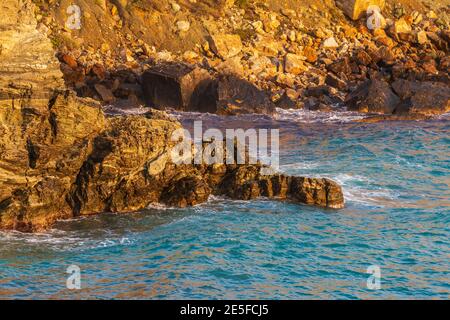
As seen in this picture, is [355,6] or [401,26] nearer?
[401,26]

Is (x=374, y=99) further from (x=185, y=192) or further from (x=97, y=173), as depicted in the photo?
(x=97, y=173)

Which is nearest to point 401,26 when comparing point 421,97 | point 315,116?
point 421,97

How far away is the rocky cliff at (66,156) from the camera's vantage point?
981 inches

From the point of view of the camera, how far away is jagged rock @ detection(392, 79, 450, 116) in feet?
146

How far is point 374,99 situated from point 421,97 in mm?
2530

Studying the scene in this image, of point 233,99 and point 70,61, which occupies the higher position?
point 70,61

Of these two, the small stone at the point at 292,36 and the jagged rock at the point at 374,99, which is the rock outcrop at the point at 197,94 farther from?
the small stone at the point at 292,36

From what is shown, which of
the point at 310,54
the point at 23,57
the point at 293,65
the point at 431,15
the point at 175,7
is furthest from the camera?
the point at 431,15

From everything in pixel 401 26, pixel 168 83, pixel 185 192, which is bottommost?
pixel 185 192

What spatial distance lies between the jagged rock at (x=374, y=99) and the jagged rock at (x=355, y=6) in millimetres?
17505

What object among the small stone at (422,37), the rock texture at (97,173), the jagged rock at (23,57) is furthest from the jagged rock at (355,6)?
the jagged rock at (23,57)

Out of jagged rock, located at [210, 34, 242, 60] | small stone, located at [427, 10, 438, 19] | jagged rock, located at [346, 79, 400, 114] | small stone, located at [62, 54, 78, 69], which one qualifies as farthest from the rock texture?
small stone, located at [427, 10, 438, 19]

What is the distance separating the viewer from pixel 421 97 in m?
45.0
